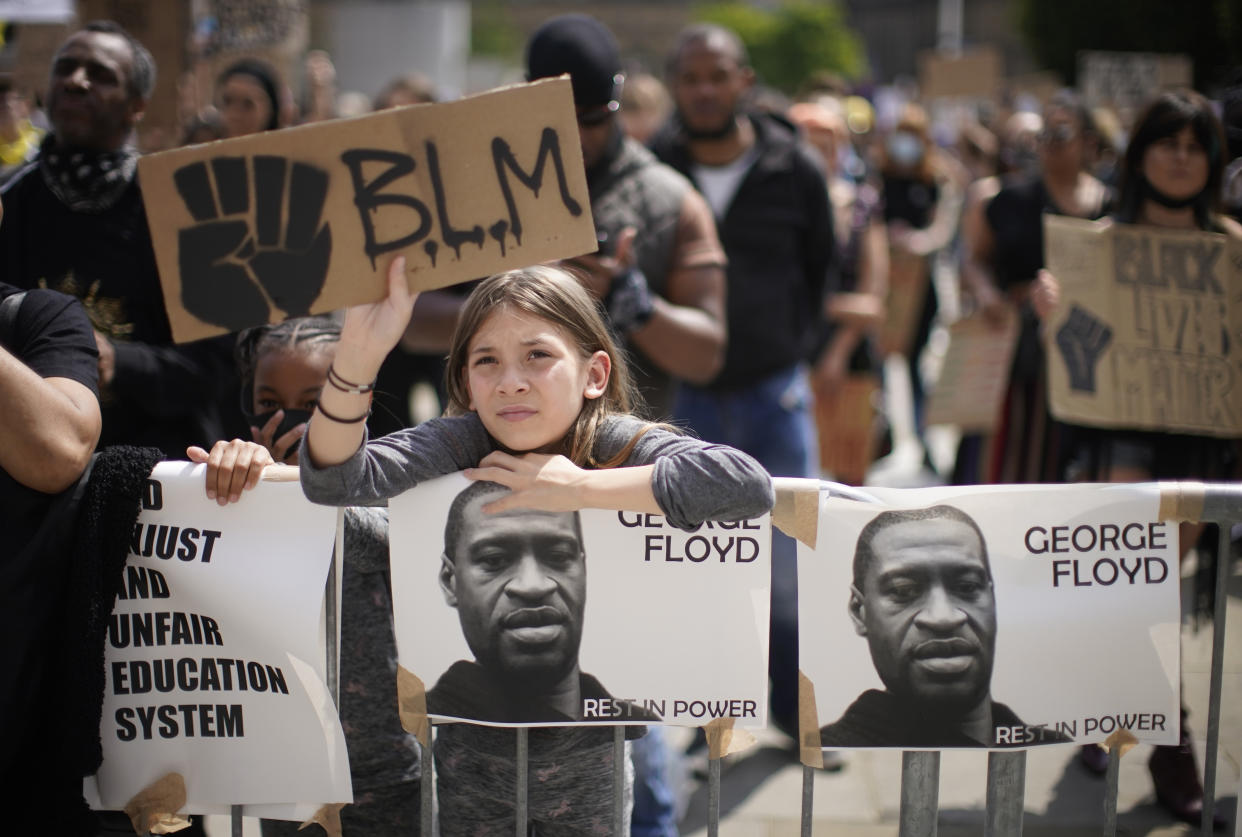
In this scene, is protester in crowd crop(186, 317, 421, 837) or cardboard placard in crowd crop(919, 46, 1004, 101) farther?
cardboard placard in crowd crop(919, 46, 1004, 101)

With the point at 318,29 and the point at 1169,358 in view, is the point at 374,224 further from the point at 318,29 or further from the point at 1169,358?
the point at 318,29

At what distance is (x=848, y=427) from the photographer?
6.22 m

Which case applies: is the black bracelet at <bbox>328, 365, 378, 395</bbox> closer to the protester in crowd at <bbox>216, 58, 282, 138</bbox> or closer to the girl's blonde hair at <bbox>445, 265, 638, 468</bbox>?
the girl's blonde hair at <bbox>445, 265, 638, 468</bbox>

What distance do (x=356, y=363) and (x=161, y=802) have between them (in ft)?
3.12

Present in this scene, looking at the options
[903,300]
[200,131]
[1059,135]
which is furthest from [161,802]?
[903,300]

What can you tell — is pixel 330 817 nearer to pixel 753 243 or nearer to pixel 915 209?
pixel 753 243

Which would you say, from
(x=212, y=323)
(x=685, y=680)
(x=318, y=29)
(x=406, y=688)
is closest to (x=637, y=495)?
(x=685, y=680)

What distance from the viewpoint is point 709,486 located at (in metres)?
2.06

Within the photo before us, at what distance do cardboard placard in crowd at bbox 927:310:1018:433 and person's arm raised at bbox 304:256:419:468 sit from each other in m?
3.56

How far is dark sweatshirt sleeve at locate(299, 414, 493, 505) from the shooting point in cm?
206

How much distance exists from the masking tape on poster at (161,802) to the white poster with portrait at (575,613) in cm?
50

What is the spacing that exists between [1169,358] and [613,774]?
2.21 meters

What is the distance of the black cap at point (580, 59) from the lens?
320 cm

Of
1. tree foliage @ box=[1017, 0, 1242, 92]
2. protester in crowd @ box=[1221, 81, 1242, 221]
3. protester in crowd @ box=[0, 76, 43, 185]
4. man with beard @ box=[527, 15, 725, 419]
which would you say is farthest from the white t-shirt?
tree foliage @ box=[1017, 0, 1242, 92]
